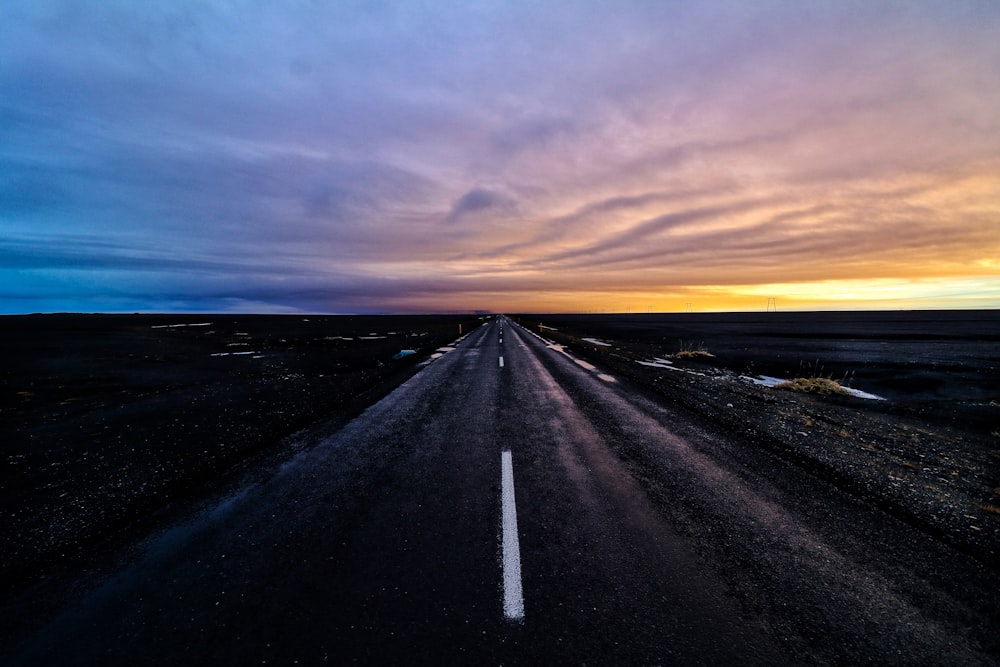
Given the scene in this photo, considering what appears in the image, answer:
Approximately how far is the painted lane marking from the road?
17 millimetres

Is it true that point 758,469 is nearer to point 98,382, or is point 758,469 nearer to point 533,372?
point 533,372

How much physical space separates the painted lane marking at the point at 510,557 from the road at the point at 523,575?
2 centimetres

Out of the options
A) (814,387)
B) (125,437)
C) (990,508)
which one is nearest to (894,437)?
(990,508)

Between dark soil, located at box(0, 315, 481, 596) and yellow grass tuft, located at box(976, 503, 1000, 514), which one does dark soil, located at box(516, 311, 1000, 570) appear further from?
dark soil, located at box(0, 315, 481, 596)

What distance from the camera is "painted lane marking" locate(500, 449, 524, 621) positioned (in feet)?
9.89

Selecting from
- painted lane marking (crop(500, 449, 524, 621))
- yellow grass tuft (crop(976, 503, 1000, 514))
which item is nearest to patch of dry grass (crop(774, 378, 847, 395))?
yellow grass tuft (crop(976, 503, 1000, 514))

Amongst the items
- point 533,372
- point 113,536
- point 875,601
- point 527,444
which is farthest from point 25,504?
point 533,372

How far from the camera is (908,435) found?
26.3ft

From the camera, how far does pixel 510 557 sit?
3.64 metres

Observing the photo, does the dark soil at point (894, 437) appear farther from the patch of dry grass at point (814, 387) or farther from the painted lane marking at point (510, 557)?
the painted lane marking at point (510, 557)

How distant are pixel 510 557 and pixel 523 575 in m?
0.27

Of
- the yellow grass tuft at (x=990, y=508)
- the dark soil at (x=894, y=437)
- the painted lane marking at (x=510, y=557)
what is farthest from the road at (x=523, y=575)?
the yellow grass tuft at (x=990, y=508)

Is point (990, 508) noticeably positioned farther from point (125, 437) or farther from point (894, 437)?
point (125, 437)

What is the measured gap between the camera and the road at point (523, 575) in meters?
2.68
